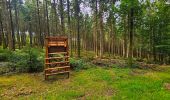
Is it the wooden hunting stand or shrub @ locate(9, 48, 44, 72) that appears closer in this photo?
the wooden hunting stand

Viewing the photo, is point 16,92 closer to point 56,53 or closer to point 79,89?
point 79,89

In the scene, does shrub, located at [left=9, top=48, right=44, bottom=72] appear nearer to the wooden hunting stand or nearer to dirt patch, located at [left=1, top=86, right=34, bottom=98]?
the wooden hunting stand

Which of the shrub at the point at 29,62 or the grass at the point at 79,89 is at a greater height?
the shrub at the point at 29,62

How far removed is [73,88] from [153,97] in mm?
4295

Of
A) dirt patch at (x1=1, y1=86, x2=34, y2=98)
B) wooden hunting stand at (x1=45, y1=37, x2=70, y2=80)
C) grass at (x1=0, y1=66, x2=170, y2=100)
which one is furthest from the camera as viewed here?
wooden hunting stand at (x1=45, y1=37, x2=70, y2=80)

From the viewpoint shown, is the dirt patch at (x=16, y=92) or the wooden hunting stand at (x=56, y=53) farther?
the wooden hunting stand at (x=56, y=53)

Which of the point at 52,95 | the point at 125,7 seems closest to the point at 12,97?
the point at 52,95

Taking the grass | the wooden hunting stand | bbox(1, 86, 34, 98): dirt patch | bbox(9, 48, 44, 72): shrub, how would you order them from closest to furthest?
1. the grass
2. bbox(1, 86, 34, 98): dirt patch
3. the wooden hunting stand
4. bbox(9, 48, 44, 72): shrub

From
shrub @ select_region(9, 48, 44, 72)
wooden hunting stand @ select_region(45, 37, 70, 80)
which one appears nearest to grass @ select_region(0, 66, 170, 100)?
wooden hunting stand @ select_region(45, 37, 70, 80)

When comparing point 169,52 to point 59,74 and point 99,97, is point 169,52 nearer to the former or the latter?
point 59,74

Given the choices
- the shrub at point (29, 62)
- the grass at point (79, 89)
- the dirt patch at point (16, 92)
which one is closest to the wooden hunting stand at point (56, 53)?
the grass at point (79, 89)

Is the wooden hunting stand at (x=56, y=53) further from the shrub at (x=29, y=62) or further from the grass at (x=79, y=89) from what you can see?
the shrub at (x=29, y=62)

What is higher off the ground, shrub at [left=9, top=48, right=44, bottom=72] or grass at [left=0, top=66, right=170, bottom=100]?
shrub at [left=9, top=48, right=44, bottom=72]

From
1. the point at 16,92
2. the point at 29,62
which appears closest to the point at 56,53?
the point at 29,62
